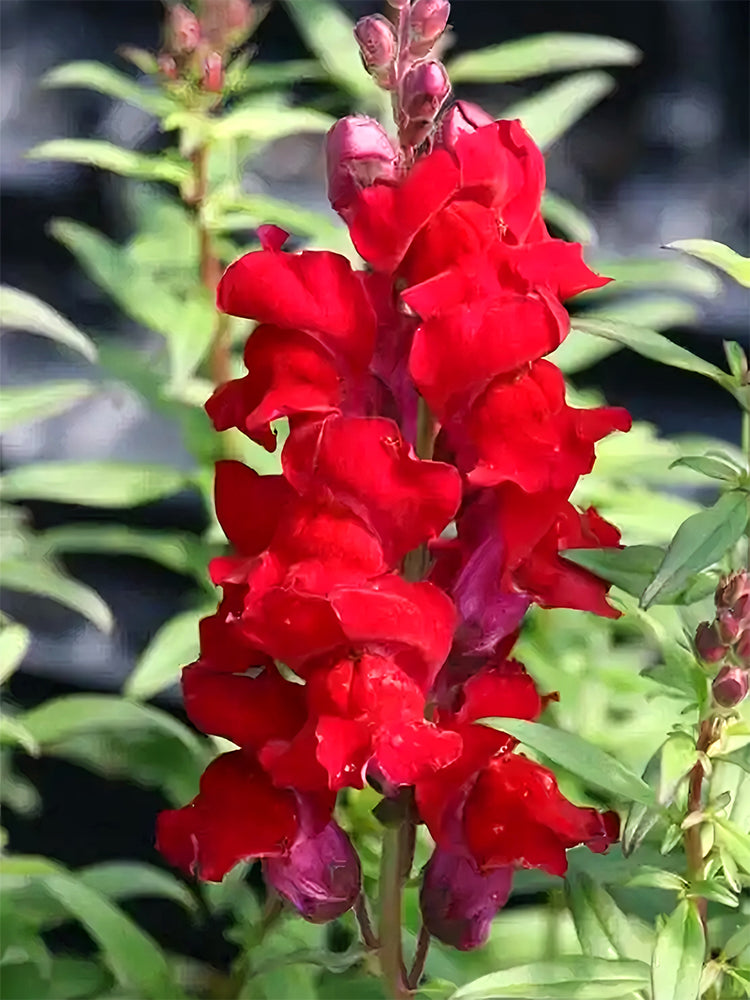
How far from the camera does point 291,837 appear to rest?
1.59ft

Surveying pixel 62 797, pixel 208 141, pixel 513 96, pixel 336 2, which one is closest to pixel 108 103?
pixel 336 2

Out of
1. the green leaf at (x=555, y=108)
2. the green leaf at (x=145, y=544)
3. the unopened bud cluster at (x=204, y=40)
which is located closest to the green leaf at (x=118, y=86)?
the unopened bud cluster at (x=204, y=40)

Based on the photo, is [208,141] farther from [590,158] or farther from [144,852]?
[144,852]

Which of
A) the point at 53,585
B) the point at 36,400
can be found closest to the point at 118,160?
the point at 36,400

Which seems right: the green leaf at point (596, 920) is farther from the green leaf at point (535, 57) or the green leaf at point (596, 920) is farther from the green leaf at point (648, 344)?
the green leaf at point (535, 57)

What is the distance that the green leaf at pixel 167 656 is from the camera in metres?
0.77

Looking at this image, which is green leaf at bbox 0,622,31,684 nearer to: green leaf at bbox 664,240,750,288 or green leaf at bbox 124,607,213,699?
green leaf at bbox 124,607,213,699

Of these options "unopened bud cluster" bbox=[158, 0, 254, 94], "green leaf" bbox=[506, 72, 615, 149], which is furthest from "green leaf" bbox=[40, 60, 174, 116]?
"green leaf" bbox=[506, 72, 615, 149]

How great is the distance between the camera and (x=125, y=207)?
1.24 m

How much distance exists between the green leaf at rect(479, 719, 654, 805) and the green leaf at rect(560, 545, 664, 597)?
7 centimetres

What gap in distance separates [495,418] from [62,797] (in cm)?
98

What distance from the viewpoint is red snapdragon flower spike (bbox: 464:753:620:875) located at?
47 centimetres

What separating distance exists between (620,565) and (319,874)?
0.19 metres

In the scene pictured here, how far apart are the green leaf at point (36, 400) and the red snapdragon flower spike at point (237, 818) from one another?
1.08 ft
